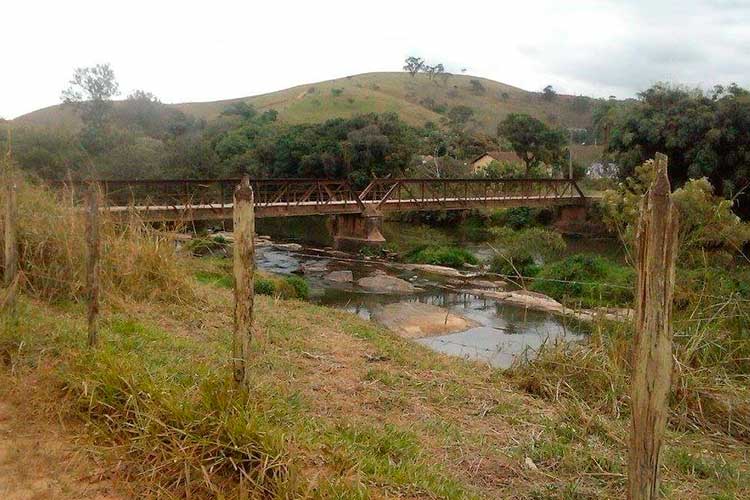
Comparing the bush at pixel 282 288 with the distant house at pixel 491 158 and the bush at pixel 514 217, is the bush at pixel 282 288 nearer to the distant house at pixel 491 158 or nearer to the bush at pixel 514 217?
the bush at pixel 514 217

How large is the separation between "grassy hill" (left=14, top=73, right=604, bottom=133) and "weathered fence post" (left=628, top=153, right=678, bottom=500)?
247ft

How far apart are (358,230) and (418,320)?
16.4 meters

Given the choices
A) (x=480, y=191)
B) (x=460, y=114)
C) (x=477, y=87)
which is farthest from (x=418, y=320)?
(x=477, y=87)

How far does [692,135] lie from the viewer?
29641 millimetres

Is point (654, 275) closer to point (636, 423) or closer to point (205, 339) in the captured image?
point (636, 423)

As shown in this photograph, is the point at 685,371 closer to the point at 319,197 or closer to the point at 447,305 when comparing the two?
the point at 447,305

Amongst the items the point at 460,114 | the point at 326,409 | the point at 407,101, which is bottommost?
the point at 326,409

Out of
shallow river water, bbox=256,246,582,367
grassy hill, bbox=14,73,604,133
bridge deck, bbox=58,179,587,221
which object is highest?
grassy hill, bbox=14,73,604,133

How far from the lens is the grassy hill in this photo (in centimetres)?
8306

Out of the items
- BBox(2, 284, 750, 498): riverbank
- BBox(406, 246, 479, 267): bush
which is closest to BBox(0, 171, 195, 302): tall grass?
BBox(2, 284, 750, 498): riverbank

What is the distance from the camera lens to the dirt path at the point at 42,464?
351 cm

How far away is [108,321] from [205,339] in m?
1.04

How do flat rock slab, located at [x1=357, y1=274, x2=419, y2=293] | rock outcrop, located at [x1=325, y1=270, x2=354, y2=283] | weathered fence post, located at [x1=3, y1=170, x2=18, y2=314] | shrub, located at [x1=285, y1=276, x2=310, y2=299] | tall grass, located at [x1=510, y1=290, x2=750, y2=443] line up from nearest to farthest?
tall grass, located at [x1=510, y1=290, x2=750, y2=443] < weathered fence post, located at [x1=3, y1=170, x2=18, y2=314] < shrub, located at [x1=285, y1=276, x2=310, y2=299] < flat rock slab, located at [x1=357, y1=274, x2=419, y2=293] < rock outcrop, located at [x1=325, y1=270, x2=354, y2=283]

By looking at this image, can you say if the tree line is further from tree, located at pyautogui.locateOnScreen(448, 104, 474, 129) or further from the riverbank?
tree, located at pyautogui.locateOnScreen(448, 104, 474, 129)
